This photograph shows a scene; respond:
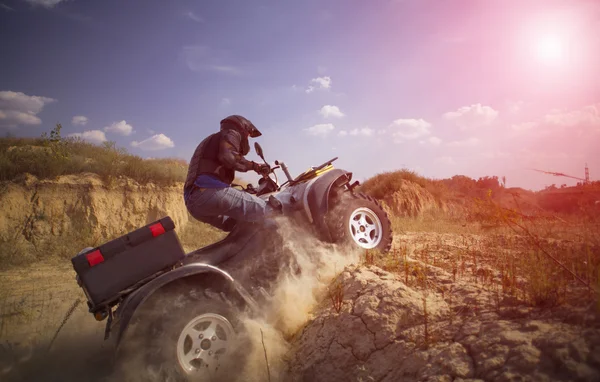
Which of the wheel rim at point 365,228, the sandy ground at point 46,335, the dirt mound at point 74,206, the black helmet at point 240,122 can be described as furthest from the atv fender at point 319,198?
the dirt mound at point 74,206

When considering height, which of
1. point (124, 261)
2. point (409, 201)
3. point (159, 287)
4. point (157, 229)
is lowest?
point (409, 201)

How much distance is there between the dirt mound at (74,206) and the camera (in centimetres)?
1027

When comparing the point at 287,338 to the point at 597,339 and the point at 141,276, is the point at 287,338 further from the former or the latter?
the point at 597,339

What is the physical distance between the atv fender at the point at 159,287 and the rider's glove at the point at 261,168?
1850 millimetres

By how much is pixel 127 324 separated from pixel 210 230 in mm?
11690

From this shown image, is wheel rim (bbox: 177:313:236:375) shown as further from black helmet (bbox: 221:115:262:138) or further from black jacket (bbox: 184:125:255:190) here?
black helmet (bbox: 221:115:262:138)

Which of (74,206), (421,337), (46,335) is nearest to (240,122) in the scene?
(421,337)

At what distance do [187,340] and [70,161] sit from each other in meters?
12.2

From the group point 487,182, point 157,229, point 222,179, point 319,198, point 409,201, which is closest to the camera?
point 157,229

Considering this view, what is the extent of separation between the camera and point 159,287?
2.75 meters

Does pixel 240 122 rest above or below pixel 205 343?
above

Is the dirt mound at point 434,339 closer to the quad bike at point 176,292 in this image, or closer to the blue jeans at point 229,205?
the quad bike at point 176,292

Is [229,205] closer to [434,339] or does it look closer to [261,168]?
[261,168]

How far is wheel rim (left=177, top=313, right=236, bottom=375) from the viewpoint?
2705 millimetres
